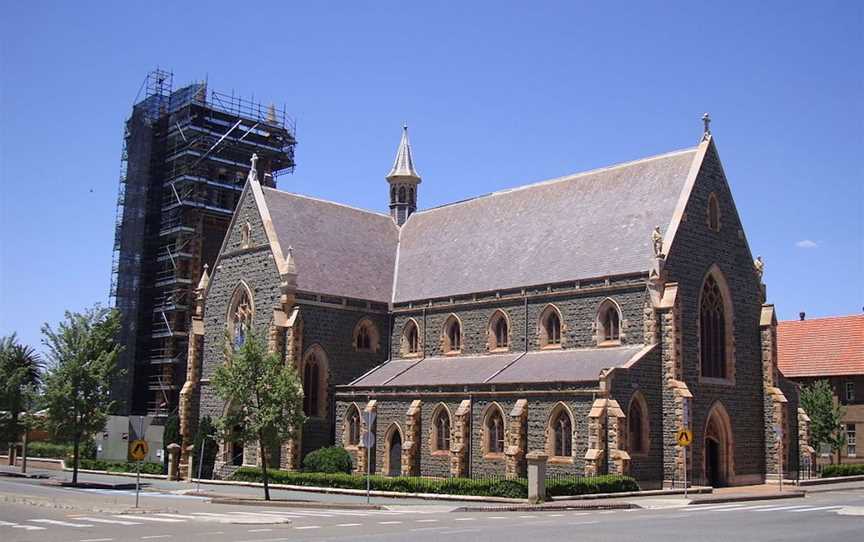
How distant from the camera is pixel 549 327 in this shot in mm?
44844

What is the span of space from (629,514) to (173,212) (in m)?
51.0

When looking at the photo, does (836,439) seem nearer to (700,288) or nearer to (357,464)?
(700,288)

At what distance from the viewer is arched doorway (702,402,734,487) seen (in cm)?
4194

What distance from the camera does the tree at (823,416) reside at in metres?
54.4

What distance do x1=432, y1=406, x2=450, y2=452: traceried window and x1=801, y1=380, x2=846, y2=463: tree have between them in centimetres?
2400

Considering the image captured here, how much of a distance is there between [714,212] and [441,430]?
16.4 m

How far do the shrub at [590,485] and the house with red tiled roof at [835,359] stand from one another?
28.4 metres

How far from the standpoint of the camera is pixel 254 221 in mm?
51469

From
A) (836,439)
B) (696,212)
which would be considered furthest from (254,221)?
(836,439)

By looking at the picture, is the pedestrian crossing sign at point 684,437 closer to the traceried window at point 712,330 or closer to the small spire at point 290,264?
the traceried window at point 712,330

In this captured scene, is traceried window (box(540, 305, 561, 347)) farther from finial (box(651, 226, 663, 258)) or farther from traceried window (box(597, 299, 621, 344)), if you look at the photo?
finial (box(651, 226, 663, 258))

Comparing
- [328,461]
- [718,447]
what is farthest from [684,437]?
[328,461]

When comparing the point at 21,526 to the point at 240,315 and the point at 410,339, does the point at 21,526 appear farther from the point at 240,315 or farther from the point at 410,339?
the point at 410,339

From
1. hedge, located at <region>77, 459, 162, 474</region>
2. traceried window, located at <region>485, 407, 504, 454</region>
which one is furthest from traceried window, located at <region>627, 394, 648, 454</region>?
hedge, located at <region>77, 459, 162, 474</region>
